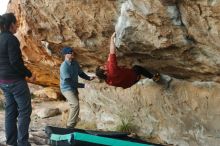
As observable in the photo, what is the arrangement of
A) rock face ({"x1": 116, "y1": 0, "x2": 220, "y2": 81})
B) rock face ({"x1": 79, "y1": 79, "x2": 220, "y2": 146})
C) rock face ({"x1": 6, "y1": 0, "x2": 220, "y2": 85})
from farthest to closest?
1. rock face ({"x1": 79, "y1": 79, "x2": 220, "y2": 146})
2. rock face ({"x1": 6, "y1": 0, "x2": 220, "y2": 85})
3. rock face ({"x1": 116, "y1": 0, "x2": 220, "y2": 81})

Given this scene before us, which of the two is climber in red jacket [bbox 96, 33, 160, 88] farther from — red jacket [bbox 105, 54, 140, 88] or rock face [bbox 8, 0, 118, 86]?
rock face [bbox 8, 0, 118, 86]

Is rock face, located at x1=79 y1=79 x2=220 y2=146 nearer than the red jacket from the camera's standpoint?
No

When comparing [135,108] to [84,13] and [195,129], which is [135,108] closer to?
[195,129]

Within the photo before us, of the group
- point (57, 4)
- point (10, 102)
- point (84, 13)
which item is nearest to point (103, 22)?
point (84, 13)

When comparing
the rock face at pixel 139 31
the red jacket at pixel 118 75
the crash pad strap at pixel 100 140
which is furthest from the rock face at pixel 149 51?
the crash pad strap at pixel 100 140

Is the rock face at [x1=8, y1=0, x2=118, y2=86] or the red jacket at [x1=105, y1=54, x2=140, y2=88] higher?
the rock face at [x1=8, y1=0, x2=118, y2=86]

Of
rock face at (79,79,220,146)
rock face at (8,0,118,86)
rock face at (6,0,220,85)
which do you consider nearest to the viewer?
rock face at (6,0,220,85)

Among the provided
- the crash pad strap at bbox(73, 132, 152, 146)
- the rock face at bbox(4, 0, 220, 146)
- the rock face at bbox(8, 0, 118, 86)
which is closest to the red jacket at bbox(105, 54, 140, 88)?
the rock face at bbox(4, 0, 220, 146)

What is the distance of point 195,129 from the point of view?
26.2 ft

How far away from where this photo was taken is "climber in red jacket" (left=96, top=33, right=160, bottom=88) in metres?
7.61

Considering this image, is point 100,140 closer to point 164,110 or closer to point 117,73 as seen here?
point 117,73

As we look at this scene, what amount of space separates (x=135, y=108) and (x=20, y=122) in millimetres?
2983

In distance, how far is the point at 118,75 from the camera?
25.5 ft

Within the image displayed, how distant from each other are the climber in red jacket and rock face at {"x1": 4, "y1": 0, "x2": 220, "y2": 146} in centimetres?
15
